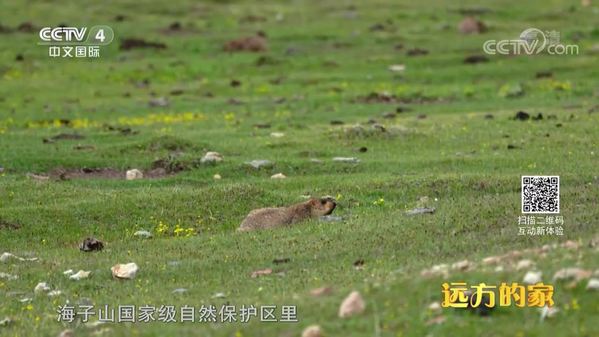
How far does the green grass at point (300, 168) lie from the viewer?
12.0 meters

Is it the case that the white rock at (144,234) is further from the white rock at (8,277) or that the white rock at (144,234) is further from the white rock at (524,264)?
the white rock at (524,264)

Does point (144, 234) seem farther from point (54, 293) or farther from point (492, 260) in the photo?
point (492, 260)

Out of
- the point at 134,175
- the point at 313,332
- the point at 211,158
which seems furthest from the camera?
the point at 211,158

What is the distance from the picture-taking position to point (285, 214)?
1666cm

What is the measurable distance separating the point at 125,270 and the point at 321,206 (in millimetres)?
3567

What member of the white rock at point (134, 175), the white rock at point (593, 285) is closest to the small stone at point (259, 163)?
the white rock at point (134, 175)

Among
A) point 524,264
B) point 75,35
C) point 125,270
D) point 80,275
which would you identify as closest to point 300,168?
point 125,270

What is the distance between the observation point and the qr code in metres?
15.1

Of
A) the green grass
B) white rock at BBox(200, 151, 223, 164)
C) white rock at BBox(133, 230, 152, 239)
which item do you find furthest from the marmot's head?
white rock at BBox(200, 151, 223, 164)

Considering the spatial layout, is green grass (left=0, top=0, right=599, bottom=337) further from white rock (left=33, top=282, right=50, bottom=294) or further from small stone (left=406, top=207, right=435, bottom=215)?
small stone (left=406, top=207, right=435, bottom=215)

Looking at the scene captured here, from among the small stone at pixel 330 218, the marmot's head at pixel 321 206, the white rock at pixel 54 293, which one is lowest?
the white rock at pixel 54 293

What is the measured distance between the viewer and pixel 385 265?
13383mm

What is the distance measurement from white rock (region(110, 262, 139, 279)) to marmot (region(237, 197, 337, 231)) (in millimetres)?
2540

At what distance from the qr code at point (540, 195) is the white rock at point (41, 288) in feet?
20.0
